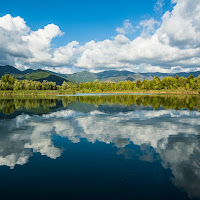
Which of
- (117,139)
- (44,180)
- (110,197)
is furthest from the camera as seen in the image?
(117,139)

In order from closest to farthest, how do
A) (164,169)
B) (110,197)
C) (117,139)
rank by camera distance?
(110,197) < (164,169) < (117,139)

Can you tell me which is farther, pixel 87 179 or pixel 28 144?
pixel 28 144

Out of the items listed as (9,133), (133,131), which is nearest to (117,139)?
Answer: (133,131)

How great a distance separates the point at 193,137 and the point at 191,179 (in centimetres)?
1270

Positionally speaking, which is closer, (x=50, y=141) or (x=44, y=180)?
(x=44, y=180)

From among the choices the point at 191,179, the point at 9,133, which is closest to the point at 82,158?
the point at 191,179

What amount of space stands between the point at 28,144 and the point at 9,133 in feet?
23.6

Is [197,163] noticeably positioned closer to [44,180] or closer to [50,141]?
[44,180]

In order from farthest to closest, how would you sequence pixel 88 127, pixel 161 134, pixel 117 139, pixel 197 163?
1. pixel 88 127
2. pixel 161 134
3. pixel 117 139
4. pixel 197 163

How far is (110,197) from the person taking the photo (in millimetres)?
10469

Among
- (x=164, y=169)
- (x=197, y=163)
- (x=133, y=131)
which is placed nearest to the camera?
(x=164, y=169)

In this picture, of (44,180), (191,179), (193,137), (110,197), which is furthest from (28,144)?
(193,137)

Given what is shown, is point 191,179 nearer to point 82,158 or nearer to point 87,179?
point 87,179

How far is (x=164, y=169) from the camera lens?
14.2m
